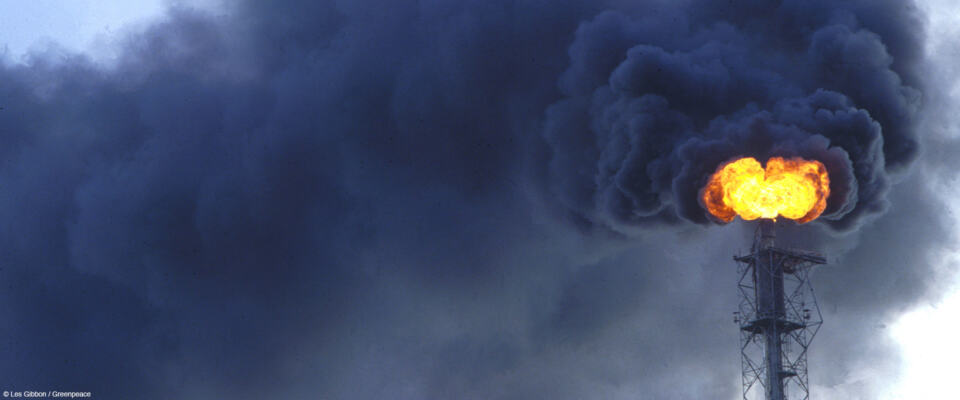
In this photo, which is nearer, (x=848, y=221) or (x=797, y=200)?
(x=797, y=200)

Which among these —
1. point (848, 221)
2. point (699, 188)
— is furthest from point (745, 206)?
point (848, 221)

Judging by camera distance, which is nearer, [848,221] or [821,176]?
[821,176]

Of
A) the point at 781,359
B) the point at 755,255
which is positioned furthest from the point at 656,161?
the point at 781,359

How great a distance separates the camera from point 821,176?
292ft

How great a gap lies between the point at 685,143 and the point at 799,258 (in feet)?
35.2

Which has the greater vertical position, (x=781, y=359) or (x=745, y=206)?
(x=745, y=206)

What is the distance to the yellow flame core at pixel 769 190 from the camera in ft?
292

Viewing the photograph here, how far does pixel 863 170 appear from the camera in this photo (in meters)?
93.1

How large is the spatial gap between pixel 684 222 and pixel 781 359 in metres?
12.6

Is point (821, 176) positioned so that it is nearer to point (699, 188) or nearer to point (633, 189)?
point (699, 188)

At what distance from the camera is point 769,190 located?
90.7 m

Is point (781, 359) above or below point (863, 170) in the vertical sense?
below

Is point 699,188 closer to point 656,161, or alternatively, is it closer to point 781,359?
point 656,161

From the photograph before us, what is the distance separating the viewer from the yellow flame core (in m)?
89.1
